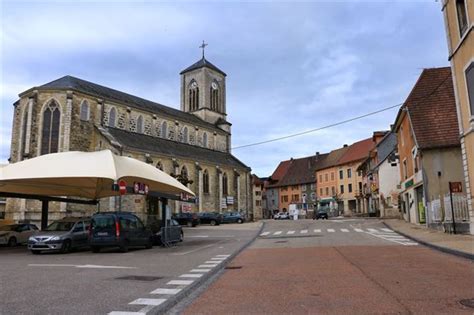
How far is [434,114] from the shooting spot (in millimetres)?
26562

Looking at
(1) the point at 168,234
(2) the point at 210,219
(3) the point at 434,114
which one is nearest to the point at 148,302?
(1) the point at 168,234

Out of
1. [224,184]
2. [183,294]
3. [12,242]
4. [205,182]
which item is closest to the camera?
[183,294]

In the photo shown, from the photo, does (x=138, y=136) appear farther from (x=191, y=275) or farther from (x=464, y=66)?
(x=191, y=275)

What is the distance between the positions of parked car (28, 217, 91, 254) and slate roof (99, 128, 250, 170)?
24.2 meters

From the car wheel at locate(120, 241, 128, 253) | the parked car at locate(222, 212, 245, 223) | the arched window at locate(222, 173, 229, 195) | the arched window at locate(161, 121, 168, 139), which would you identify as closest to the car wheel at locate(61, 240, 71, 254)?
the car wheel at locate(120, 241, 128, 253)

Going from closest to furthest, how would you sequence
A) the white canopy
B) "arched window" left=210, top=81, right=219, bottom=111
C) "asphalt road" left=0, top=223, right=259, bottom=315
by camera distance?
"asphalt road" left=0, top=223, right=259, bottom=315 < the white canopy < "arched window" left=210, top=81, right=219, bottom=111

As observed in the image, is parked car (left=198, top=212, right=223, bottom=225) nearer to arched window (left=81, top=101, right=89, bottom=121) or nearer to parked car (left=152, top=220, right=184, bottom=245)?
arched window (left=81, top=101, right=89, bottom=121)

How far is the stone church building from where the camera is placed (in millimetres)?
42125

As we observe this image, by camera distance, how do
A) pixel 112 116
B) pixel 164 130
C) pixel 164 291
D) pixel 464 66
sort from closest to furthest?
pixel 164 291 < pixel 464 66 < pixel 112 116 < pixel 164 130

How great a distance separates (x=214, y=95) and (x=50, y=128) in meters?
32.8

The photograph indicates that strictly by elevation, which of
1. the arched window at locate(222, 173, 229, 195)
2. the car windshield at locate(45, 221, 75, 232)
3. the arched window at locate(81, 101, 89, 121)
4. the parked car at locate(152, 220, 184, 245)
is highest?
the arched window at locate(81, 101, 89, 121)

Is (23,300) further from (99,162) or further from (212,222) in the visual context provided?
(212,222)

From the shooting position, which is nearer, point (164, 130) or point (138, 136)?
point (138, 136)

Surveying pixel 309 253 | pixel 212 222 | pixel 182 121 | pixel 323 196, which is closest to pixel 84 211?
pixel 212 222
